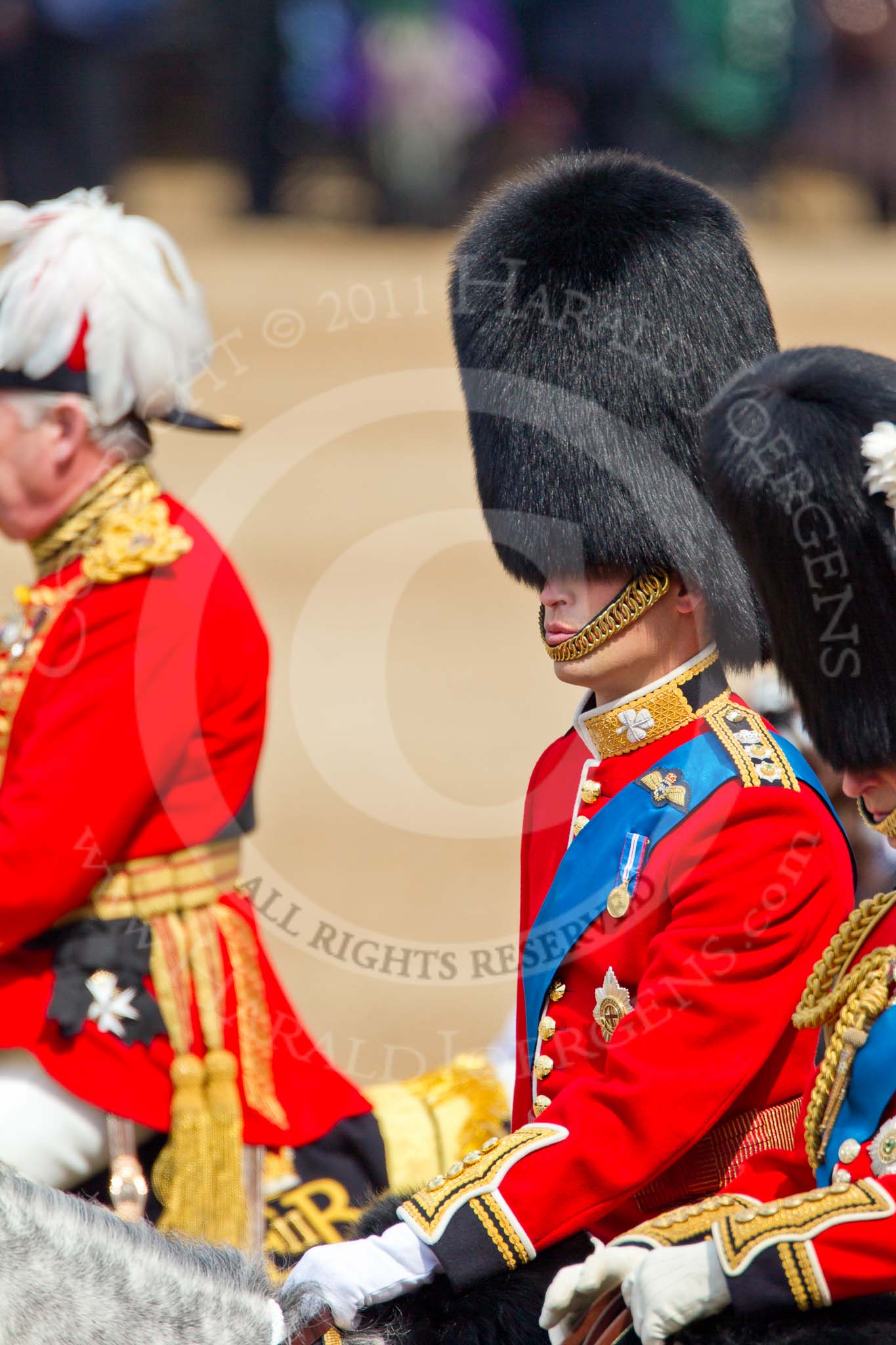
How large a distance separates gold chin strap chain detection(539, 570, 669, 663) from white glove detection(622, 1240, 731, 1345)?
0.65m

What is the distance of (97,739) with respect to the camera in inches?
103

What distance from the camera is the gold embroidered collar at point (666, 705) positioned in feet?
6.63

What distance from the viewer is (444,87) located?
535 inches

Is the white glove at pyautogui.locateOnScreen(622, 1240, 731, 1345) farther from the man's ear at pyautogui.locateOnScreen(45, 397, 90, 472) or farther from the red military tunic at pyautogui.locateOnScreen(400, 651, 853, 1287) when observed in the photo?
the man's ear at pyautogui.locateOnScreen(45, 397, 90, 472)

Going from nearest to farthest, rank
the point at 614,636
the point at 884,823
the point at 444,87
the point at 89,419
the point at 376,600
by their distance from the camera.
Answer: the point at 884,823
the point at 614,636
the point at 89,419
the point at 376,600
the point at 444,87

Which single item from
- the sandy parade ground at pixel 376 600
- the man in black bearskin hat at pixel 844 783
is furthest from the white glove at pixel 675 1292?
the sandy parade ground at pixel 376 600

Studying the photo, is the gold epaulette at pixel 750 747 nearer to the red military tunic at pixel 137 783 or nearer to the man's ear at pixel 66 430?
the red military tunic at pixel 137 783

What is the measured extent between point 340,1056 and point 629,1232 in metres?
2.92

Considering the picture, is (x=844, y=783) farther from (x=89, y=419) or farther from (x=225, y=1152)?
(x=89, y=419)

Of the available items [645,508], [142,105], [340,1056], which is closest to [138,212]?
[142,105]

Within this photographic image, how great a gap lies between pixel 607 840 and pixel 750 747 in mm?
184

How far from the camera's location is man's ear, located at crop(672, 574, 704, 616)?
2016 millimetres

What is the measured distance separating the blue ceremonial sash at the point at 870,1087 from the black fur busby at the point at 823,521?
24 cm

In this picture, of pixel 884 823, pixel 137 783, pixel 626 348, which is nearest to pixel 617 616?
pixel 626 348
